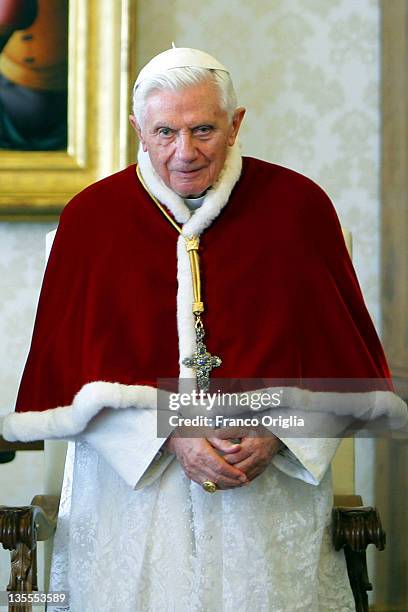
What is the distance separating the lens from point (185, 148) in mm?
2508

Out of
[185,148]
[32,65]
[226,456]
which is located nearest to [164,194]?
[185,148]

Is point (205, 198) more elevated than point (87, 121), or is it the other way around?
point (87, 121)

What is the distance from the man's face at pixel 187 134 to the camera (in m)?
2.51

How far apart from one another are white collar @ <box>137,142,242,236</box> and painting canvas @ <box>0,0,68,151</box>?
1156 mm

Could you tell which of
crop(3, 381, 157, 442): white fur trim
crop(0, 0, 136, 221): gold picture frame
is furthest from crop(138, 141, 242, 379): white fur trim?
crop(0, 0, 136, 221): gold picture frame

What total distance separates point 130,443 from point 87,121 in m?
1.64

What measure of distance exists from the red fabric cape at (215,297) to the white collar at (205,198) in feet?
0.14

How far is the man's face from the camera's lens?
8.22 ft

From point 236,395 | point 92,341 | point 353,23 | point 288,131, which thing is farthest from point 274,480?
point 353,23

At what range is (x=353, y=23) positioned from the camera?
3.85m

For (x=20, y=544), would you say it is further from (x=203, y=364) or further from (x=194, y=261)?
(x=194, y=261)

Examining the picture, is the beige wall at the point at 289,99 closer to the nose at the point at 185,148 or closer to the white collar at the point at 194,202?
the white collar at the point at 194,202

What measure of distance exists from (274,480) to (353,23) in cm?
203

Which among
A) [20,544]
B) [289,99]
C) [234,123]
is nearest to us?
[20,544]
